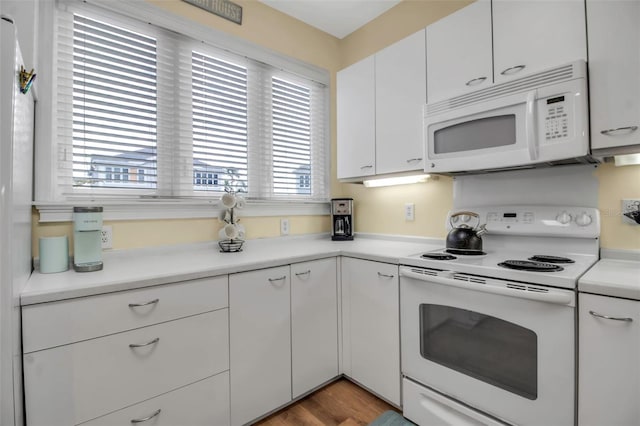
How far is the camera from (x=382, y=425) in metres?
1.60

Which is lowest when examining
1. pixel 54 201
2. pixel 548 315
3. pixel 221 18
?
pixel 548 315

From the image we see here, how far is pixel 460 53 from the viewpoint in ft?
5.49

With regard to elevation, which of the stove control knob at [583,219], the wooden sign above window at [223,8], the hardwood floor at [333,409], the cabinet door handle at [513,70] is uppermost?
the wooden sign above window at [223,8]

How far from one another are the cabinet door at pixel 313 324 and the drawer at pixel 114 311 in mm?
461

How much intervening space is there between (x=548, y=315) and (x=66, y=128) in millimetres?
2332

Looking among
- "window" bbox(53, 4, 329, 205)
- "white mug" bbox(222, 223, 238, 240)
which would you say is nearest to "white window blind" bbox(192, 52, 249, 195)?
"window" bbox(53, 4, 329, 205)

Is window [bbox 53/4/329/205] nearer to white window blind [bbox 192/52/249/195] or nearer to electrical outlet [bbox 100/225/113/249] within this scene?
white window blind [bbox 192/52/249/195]

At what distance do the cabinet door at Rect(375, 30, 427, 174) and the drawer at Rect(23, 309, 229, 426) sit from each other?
1.39 meters

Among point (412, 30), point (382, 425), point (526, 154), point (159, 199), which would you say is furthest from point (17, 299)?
point (412, 30)

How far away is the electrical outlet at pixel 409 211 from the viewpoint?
226cm

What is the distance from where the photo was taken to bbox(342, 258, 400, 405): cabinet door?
168 centimetres

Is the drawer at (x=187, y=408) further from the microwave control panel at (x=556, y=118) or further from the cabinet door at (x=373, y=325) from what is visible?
the microwave control panel at (x=556, y=118)

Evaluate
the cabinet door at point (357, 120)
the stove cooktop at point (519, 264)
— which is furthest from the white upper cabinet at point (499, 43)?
the stove cooktop at point (519, 264)

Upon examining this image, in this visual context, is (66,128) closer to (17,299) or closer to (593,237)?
(17,299)
